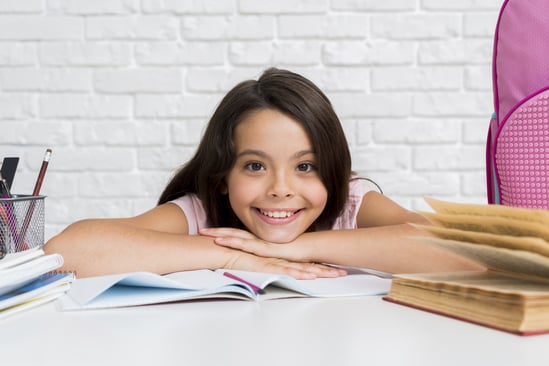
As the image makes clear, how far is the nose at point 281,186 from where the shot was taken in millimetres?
1248

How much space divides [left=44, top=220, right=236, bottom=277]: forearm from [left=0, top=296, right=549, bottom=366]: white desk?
0.30 metres

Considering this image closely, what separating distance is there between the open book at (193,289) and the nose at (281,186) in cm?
41

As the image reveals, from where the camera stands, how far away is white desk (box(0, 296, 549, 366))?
0.50 m

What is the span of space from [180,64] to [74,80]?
345mm

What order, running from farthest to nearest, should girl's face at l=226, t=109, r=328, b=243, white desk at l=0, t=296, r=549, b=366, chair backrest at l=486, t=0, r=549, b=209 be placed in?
girl's face at l=226, t=109, r=328, b=243 < chair backrest at l=486, t=0, r=549, b=209 < white desk at l=0, t=296, r=549, b=366

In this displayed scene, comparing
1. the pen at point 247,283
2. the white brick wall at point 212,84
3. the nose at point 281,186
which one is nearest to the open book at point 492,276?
the pen at point 247,283

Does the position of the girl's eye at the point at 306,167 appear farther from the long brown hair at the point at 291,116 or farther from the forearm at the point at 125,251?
the forearm at the point at 125,251

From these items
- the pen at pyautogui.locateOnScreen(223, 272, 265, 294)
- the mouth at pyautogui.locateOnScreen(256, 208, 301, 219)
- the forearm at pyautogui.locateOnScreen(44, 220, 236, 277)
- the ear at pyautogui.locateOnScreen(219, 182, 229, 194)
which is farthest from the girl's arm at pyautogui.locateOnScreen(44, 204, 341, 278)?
the ear at pyautogui.locateOnScreen(219, 182, 229, 194)

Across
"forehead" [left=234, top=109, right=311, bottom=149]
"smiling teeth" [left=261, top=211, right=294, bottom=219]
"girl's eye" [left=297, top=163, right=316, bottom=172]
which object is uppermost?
"forehead" [left=234, top=109, right=311, bottom=149]

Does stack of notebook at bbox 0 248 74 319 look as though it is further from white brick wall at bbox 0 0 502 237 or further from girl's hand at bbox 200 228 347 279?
white brick wall at bbox 0 0 502 237

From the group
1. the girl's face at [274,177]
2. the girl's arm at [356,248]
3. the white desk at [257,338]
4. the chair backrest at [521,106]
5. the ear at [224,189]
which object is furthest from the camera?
the ear at [224,189]

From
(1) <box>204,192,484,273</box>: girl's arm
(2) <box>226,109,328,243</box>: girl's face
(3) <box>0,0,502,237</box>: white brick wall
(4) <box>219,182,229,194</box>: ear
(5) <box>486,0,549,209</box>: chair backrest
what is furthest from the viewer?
(3) <box>0,0,502,237</box>: white brick wall

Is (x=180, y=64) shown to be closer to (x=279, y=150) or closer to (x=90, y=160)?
(x=90, y=160)

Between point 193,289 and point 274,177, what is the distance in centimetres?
57
